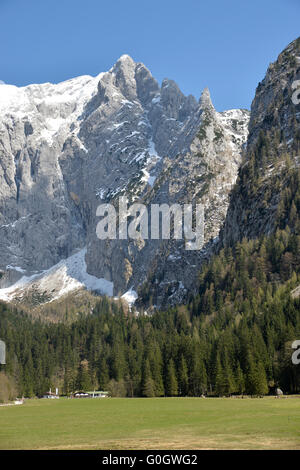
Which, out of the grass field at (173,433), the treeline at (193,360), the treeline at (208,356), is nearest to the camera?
the grass field at (173,433)

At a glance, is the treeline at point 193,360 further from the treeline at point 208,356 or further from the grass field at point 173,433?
the grass field at point 173,433

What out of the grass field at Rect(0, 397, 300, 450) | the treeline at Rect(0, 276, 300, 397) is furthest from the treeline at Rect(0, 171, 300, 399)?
the grass field at Rect(0, 397, 300, 450)

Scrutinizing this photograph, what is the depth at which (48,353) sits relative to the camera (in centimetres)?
19988

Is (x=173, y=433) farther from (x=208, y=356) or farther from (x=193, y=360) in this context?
(x=208, y=356)

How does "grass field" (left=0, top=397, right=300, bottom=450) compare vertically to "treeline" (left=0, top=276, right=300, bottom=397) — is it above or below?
below

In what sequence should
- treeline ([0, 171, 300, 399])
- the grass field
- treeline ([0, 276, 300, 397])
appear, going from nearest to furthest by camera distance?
1. the grass field
2. treeline ([0, 276, 300, 397])
3. treeline ([0, 171, 300, 399])

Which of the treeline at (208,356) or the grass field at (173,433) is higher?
the treeline at (208,356)

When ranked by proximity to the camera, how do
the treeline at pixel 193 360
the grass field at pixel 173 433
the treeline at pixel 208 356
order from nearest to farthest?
the grass field at pixel 173 433, the treeline at pixel 193 360, the treeline at pixel 208 356

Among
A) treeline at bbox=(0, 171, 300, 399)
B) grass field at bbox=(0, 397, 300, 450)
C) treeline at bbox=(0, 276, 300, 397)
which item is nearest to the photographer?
grass field at bbox=(0, 397, 300, 450)

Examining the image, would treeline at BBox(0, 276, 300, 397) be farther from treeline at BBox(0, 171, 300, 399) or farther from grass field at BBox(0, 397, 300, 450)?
grass field at BBox(0, 397, 300, 450)

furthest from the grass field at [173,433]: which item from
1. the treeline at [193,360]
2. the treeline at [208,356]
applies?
the treeline at [208,356]

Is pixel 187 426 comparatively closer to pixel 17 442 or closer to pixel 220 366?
pixel 17 442

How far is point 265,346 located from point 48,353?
3931 inches
